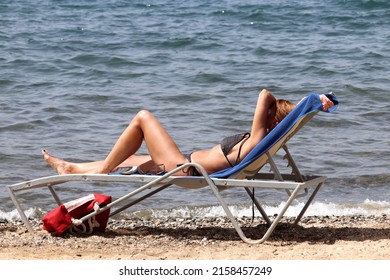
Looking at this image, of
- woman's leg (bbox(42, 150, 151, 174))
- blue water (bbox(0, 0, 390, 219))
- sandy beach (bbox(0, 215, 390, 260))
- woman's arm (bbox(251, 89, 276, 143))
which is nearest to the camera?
sandy beach (bbox(0, 215, 390, 260))

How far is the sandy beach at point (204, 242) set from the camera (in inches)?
204

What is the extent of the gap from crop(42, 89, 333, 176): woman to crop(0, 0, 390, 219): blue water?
65.5 inches

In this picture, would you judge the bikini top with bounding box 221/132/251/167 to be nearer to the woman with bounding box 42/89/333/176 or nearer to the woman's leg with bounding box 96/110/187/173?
the woman with bounding box 42/89/333/176

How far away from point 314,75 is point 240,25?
230 inches

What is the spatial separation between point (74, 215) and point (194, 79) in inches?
296

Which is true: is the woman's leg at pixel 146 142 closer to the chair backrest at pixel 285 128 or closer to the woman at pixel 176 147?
the woman at pixel 176 147

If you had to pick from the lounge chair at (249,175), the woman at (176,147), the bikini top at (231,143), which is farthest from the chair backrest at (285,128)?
the bikini top at (231,143)

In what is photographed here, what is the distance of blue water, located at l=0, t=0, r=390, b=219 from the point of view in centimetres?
868

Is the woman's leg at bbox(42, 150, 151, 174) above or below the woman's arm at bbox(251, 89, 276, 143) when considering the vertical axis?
below

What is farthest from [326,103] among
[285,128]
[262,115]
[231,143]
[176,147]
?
[176,147]

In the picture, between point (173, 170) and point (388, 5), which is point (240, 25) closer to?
point (388, 5)

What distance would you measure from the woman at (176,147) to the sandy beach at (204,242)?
50 centimetres

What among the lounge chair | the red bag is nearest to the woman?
the lounge chair

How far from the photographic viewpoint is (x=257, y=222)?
6598 mm
